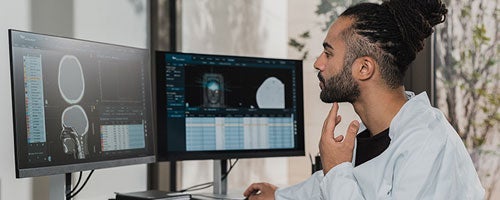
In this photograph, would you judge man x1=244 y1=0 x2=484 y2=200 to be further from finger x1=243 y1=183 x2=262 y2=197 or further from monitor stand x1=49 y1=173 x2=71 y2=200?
monitor stand x1=49 y1=173 x2=71 y2=200

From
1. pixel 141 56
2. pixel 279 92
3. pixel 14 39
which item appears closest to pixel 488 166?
pixel 279 92

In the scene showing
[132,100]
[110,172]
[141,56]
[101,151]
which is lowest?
[110,172]

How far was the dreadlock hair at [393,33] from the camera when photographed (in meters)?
1.59

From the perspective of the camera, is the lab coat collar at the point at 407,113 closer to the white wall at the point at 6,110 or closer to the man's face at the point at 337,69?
the man's face at the point at 337,69

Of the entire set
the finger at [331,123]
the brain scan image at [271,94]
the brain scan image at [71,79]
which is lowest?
the finger at [331,123]

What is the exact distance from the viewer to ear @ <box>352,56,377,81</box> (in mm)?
1610

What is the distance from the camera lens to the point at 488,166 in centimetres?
238

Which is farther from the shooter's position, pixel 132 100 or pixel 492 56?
pixel 492 56

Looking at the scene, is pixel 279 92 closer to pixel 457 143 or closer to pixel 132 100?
pixel 132 100

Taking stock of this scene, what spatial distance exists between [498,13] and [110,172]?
150 cm

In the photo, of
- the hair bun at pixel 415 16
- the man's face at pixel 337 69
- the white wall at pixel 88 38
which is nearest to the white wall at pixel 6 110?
the white wall at pixel 88 38

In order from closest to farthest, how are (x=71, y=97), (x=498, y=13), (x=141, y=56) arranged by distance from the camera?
(x=71, y=97) → (x=141, y=56) → (x=498, y=13)

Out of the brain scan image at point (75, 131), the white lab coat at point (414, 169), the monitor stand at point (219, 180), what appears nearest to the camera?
the white lab coat at point (414, 169)

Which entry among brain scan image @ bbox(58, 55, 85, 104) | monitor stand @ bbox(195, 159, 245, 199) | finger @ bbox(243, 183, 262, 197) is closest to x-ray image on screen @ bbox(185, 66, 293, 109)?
monitor stand @ bbox(195, 159, 245, 199)
